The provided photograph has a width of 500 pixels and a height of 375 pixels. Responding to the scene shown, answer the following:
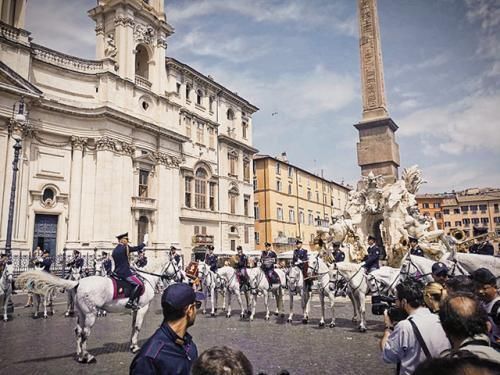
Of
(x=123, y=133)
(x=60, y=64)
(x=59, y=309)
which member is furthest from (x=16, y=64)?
(x=59, y=309)

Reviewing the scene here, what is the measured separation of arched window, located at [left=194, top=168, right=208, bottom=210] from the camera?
3747 centimetres

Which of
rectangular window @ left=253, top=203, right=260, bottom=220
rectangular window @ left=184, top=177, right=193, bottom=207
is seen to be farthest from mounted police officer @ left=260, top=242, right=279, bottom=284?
rectangular window @ left=253, top=203, right=260, bottom=220

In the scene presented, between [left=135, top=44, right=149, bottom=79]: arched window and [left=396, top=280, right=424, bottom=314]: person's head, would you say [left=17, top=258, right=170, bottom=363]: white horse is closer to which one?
[left=396, top=280, right=424, bottom=314]: person's head

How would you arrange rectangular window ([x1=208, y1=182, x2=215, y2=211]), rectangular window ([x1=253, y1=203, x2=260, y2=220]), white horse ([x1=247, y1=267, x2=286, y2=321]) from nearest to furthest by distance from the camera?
1. white horse ([x1=247, y1=267, x2=286, y2=321])
2. rectangular window ([x1=208, y1=182, x2=215, y2=211])
3. rectangular window ([x1=253, y1=203, x2=260, y2=220])

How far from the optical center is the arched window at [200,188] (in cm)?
3747

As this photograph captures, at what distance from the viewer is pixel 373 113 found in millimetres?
18375

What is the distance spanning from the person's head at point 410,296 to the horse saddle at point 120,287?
661 cm

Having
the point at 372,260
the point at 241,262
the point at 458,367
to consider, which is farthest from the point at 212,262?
the point at 458,367

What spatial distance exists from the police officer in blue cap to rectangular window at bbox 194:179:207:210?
3454cm

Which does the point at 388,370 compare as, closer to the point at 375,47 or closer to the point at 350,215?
the point at 350,215

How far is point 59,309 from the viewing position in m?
16.1

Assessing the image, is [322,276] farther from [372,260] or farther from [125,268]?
[125,268]

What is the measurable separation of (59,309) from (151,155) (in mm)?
18481

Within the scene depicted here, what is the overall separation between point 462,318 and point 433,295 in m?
1.70
